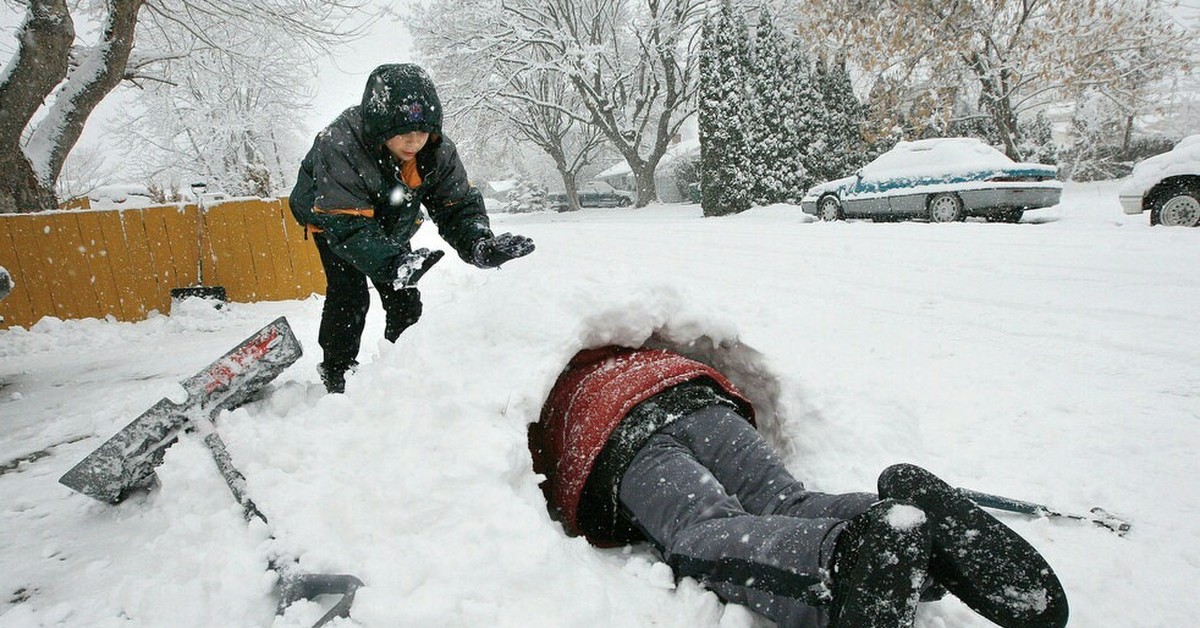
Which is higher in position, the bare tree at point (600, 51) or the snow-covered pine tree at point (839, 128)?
the bare tree at point (600, 51)

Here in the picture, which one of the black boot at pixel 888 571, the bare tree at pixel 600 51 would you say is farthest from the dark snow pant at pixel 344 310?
the bare tree at pixel 600 51

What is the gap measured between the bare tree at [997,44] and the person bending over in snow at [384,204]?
42.5 feet

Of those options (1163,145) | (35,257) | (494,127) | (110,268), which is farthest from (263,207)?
(1163,145)

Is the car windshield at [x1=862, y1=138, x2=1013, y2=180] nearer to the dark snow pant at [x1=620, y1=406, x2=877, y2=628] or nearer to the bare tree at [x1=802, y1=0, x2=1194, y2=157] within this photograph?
the bare tree at [x1=802, y1=0, x2=1194, y2=157]

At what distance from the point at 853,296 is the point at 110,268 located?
661cm

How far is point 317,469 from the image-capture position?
156cm

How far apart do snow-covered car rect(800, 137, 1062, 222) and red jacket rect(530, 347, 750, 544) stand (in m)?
9.01

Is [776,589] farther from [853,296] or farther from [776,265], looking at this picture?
[776,265]

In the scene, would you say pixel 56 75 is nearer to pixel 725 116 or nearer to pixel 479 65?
pixel 725 116

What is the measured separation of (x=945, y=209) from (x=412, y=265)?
31.2 ft

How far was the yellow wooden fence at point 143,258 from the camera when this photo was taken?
17.0ft

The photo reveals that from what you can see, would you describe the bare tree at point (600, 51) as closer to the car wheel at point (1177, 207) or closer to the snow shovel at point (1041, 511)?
the car wheel at point (1177, 207)

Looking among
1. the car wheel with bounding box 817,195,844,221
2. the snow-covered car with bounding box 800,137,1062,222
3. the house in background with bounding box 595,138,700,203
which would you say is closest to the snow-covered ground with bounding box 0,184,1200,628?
the snow-covered car with bounding box 800,137,1062,222

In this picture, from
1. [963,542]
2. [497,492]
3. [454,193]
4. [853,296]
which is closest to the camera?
[963,542]
